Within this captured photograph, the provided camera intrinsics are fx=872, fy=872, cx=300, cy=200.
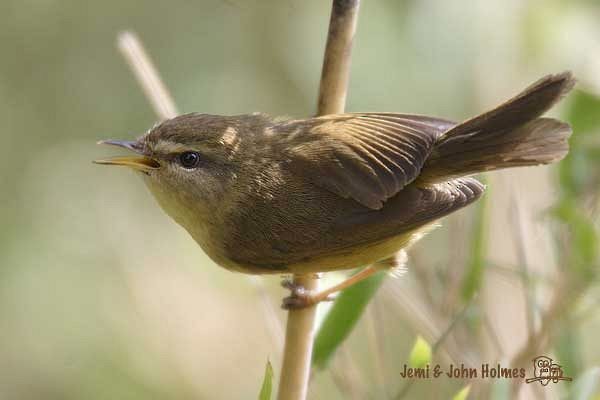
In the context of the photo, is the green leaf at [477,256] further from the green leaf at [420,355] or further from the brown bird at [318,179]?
the green leaf at [420,355]

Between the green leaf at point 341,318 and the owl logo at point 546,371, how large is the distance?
0.52 meters

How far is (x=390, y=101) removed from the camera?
4254 mm

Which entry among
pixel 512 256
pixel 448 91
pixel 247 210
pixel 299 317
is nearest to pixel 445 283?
pixel 299 317

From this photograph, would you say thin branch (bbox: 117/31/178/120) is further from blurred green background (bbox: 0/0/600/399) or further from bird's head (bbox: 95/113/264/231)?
blurred green background (bbox: 0/0/600/399)

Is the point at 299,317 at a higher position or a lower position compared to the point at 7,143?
lower

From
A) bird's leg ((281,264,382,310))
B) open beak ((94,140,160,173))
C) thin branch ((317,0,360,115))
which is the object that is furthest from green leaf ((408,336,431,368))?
open beak ((94,140,160,173))

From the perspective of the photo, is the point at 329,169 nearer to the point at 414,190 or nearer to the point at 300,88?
the point at 414,190

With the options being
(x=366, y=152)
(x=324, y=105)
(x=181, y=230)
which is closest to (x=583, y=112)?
(x=366, y=152)

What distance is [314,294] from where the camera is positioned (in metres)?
2.82

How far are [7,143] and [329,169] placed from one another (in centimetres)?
280

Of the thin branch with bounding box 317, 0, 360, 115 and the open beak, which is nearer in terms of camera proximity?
the thin branch with bounding box 317, 0, 360, 115

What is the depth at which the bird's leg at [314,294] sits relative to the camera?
2.67 m

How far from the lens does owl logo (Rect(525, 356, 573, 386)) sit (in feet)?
8.22

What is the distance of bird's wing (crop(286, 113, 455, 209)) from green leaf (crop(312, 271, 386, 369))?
28 centimetres
